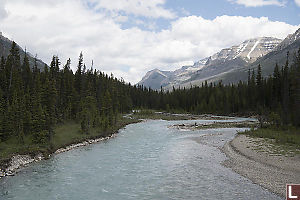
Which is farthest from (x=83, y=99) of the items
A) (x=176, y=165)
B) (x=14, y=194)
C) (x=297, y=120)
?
(x=297, y=120)

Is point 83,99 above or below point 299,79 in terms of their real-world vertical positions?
below

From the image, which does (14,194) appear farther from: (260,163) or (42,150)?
(260,163)

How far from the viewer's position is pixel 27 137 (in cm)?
3192

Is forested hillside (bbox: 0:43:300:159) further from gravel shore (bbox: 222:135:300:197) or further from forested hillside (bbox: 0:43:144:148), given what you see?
gravel shore (bbox: 222:135:300:197)

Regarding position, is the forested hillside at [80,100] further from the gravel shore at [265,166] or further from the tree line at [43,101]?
the gravel shore at [265,166]

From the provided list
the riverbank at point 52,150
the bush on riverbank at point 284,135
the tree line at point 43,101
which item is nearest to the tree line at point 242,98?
the bush on riverbank at point 284,135

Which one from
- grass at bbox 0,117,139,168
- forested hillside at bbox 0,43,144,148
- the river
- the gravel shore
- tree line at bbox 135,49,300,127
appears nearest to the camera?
the river

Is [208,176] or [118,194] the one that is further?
[208,176]

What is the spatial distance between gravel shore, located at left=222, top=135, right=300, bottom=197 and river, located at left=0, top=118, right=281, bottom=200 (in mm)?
882

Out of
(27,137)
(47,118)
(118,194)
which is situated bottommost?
(118,194)

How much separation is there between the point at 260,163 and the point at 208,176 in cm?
627

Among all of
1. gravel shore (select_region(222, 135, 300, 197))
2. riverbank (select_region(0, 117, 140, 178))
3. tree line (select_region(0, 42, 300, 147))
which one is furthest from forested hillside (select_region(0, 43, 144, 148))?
gravel shore (select_region(222, 135, 300, 197))

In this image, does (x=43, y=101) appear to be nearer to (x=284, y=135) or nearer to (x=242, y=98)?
(x=284, y=135)

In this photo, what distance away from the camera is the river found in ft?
55.3
